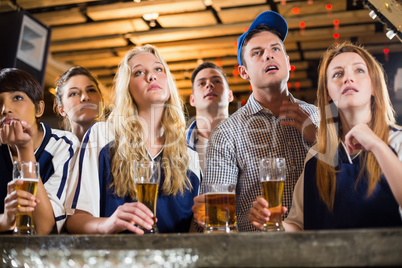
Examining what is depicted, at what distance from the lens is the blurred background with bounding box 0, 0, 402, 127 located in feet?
16.5

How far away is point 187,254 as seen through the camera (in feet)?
3.39

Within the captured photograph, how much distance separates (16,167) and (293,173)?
3.89 ft

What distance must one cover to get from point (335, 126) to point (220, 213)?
65 cm

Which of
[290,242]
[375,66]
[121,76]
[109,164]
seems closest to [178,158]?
[109,164]

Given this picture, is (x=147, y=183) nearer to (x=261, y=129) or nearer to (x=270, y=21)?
(x=261, y=129)

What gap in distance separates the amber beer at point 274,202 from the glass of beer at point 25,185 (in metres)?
0.74

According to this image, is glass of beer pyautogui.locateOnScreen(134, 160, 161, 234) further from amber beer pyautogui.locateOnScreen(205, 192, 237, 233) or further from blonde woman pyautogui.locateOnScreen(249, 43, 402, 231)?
blonde woman pyautogui.locateOnScreen(249, 43, 402, 231)

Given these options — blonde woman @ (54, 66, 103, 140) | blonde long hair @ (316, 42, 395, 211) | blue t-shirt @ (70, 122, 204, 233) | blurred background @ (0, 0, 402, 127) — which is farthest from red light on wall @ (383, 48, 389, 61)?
blue t-shirt @ (70, 122, 204, 233)

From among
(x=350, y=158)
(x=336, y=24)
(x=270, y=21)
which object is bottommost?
(x=350, y=158)

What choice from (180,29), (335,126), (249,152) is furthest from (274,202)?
(180,29)

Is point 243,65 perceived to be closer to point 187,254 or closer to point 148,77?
point 148,77

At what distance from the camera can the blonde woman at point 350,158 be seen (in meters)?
1.46

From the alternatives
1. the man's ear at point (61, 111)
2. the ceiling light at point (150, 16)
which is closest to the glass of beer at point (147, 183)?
the man's ear at point (61, 111)

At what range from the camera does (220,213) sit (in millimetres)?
1395
